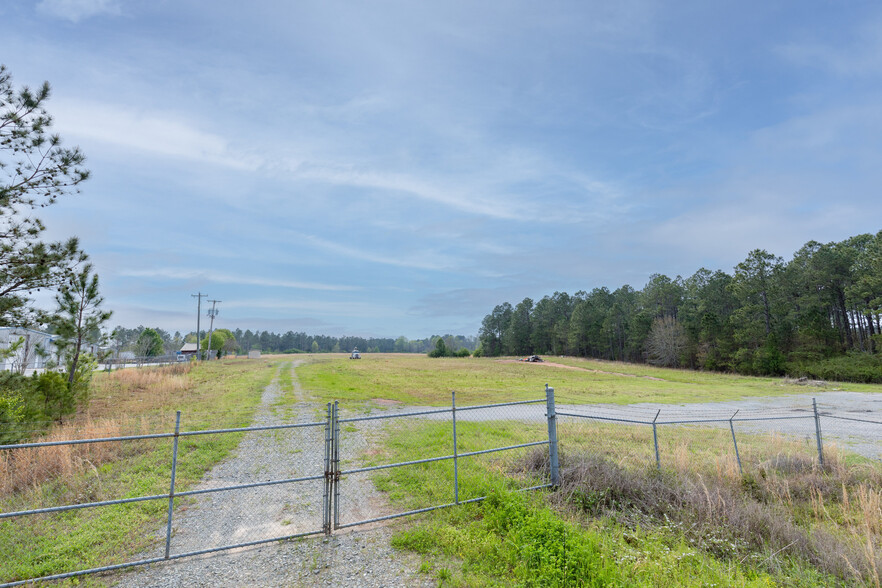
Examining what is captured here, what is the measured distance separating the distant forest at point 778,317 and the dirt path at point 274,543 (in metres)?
51.9

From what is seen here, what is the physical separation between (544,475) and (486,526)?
2.40 m

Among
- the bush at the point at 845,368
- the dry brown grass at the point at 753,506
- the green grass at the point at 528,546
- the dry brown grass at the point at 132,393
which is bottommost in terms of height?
the bush at the point at 845,368

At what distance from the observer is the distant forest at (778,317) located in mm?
41969

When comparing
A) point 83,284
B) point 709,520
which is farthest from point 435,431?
point 83,284

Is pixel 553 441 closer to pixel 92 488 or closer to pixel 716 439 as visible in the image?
pixel 92 488

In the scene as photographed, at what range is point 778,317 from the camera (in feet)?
172

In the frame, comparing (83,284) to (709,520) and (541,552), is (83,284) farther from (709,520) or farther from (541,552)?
(709,520)

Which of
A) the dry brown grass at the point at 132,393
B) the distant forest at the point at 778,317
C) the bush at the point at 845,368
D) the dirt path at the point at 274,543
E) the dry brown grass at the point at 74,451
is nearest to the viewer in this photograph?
the dirt path at the point at 274,543

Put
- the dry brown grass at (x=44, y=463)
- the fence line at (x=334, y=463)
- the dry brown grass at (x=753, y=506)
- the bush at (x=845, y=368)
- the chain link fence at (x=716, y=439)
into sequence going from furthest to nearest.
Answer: the bush at (x=845, y=368), the chain link fence at (x=716, y=439), the dry brown grass at (x=44, y=463), the dry brown grass at (x=753, y=506), the fence line at (x=334, y=463)

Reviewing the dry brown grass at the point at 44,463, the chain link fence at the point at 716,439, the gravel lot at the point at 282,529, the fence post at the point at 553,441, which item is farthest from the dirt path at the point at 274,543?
the chain link fence at the point at 716,439

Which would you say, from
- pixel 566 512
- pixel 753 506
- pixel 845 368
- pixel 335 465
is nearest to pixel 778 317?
pixel 845 368

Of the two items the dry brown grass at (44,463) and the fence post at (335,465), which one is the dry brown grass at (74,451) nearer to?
the dry brown grass at (44,463)

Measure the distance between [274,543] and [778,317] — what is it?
65792 millimetres

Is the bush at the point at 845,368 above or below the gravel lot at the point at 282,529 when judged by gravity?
below
